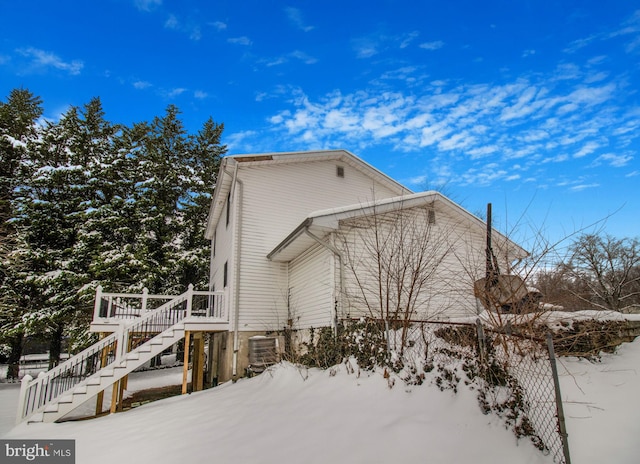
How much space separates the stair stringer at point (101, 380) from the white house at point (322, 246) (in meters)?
2.03

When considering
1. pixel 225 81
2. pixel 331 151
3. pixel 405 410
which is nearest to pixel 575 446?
pixel 405 410

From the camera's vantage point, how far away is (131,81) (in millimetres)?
16734

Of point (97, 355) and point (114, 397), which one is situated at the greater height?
point (97, 355)

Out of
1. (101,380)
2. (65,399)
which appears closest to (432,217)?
(101,380)

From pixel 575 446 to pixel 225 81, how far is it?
1612 cm

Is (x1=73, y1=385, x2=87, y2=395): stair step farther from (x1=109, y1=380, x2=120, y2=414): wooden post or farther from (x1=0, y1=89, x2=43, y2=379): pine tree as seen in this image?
(x1=0, y1=89, x2=43, y2=379): pine tree

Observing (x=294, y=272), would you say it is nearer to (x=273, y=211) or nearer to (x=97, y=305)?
(x=273, y=211)

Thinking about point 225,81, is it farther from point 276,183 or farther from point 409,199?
point 409,199

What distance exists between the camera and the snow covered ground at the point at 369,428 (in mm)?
3811

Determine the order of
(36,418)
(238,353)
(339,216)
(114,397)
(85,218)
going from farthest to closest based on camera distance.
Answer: (85,218)
(238,353)
(114,397)
(339,216)
(36,418)

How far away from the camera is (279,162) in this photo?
42.2ft

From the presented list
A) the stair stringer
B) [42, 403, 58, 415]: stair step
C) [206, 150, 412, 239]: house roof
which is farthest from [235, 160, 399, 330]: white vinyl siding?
[42, 403, 58, 415]: stair step

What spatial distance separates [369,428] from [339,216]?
206 inches

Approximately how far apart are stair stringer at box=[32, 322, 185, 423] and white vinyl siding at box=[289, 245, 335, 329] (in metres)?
3.33
